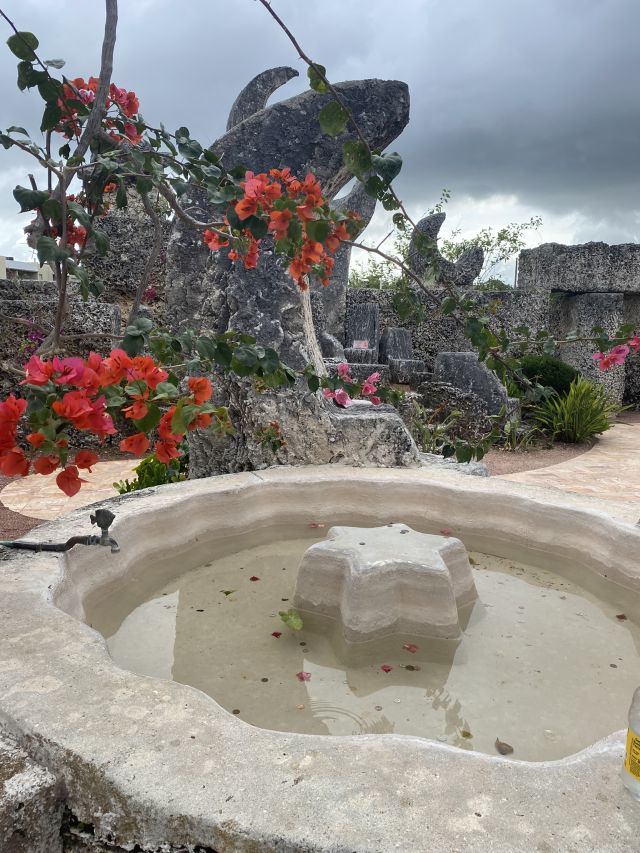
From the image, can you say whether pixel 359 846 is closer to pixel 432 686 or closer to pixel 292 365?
pixel 432 686

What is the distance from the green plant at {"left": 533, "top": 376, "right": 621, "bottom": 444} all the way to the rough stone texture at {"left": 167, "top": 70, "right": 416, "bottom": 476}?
4977mm

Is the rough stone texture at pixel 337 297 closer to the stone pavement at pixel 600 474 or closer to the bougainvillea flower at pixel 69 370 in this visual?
the stone pavement at pixel 600 474

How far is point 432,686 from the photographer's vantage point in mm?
1640

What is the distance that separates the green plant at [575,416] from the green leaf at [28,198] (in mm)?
6837

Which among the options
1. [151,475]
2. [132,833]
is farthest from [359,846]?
[151,475]

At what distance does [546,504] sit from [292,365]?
138 centimetres

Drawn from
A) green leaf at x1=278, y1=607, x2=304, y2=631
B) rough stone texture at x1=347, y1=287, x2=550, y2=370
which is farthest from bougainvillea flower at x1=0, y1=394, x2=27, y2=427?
rough stone texture at x1=347, y1=287, x2=550, y2=370

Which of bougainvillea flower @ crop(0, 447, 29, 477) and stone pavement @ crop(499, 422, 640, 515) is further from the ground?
bougainvillea flower @ crop(0, 447, 29, 477)

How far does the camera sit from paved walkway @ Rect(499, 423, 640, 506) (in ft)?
16.8

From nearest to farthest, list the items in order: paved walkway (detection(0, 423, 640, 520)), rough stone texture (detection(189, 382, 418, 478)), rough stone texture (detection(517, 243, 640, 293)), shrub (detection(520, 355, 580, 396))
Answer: rough stone texture (detection(189, 382, 418, 478))
paved walkway (detection(0, 423, 640, 520))
shrub (detection(520, 355, 580, 396))
rough stone texture (detection(517, 243, 640, 293))

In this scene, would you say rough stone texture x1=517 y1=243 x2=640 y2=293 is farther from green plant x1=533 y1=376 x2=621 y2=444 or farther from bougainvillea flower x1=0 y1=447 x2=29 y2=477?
bougainvillea flower x1=0 y1=447 x2=29 y2=477

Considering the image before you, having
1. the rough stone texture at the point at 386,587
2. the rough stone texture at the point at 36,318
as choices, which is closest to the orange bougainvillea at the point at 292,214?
the rough stone texture at the point at 386,587

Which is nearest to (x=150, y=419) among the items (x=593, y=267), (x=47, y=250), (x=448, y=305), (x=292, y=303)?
(x=47, y=250)

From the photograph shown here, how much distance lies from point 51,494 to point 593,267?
28.9 ft
